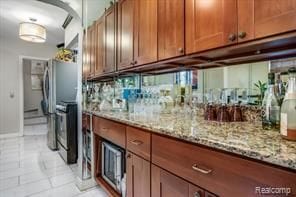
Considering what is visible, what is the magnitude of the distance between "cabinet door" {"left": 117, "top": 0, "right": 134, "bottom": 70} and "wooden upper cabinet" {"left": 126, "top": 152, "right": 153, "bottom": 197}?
96 centimetres

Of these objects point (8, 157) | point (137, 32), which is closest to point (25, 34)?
point (8, 157)

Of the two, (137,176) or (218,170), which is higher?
(218,170)

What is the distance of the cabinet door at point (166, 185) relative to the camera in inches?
39.7

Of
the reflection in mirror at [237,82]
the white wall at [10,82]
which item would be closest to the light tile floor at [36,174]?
the white wall at [10,82]

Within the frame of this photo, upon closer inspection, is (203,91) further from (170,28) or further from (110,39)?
(110,39)

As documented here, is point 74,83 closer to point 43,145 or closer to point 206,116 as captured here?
point 43,145

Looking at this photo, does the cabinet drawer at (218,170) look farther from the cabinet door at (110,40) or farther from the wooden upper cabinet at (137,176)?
the cabinet door at (110,40)

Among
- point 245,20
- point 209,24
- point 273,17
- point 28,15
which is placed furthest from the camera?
point 28,15

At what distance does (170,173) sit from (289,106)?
65 centimetres

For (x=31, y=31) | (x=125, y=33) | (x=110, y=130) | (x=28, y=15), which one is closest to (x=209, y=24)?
(x=125, y=33)

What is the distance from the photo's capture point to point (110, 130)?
1841 millimetres

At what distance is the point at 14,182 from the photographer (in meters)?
2.44

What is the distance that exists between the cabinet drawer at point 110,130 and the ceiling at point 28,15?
246 cm

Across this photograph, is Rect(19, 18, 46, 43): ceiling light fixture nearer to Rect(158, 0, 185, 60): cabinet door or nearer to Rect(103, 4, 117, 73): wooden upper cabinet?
Rect(103, 4, 117, 73): wooden upper cabinet
